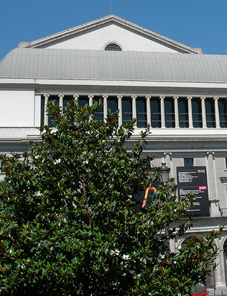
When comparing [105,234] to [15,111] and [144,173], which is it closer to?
[144,173]

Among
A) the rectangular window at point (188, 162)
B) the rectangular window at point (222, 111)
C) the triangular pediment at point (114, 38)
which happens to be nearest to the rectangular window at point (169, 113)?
the rectangular window at point (188, 162)

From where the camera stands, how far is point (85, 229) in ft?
48.0

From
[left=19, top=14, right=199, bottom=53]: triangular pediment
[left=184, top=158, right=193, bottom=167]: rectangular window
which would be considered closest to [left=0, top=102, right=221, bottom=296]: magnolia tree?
[left=184, top=158, right=193, bottom=167]: rectangular window

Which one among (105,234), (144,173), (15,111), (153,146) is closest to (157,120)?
(153,146)

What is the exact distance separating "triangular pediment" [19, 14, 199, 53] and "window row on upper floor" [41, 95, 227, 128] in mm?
10114

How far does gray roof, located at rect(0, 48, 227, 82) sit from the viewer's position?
47.9 metres

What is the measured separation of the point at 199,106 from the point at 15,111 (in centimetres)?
1971

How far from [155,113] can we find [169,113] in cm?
154

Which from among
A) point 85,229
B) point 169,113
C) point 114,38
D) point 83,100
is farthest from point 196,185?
point 85,229

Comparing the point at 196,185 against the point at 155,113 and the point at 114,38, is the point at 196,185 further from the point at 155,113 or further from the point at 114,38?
the point at 114,38

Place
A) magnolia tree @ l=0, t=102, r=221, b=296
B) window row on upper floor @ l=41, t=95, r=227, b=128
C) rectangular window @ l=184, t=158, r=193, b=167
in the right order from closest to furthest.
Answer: magnolia tree @ l=0, t=102, r=221, b=296
rectangular window @ l=184, t=158, r=193, b=167
window row on upper floor @ l=41, t=95, r=227, b=128

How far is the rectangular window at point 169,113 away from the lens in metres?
47.7

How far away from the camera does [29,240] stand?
1416 cm

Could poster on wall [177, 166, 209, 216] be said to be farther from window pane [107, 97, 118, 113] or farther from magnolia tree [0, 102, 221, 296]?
magnolia tree [0, 102, 221, 296]
